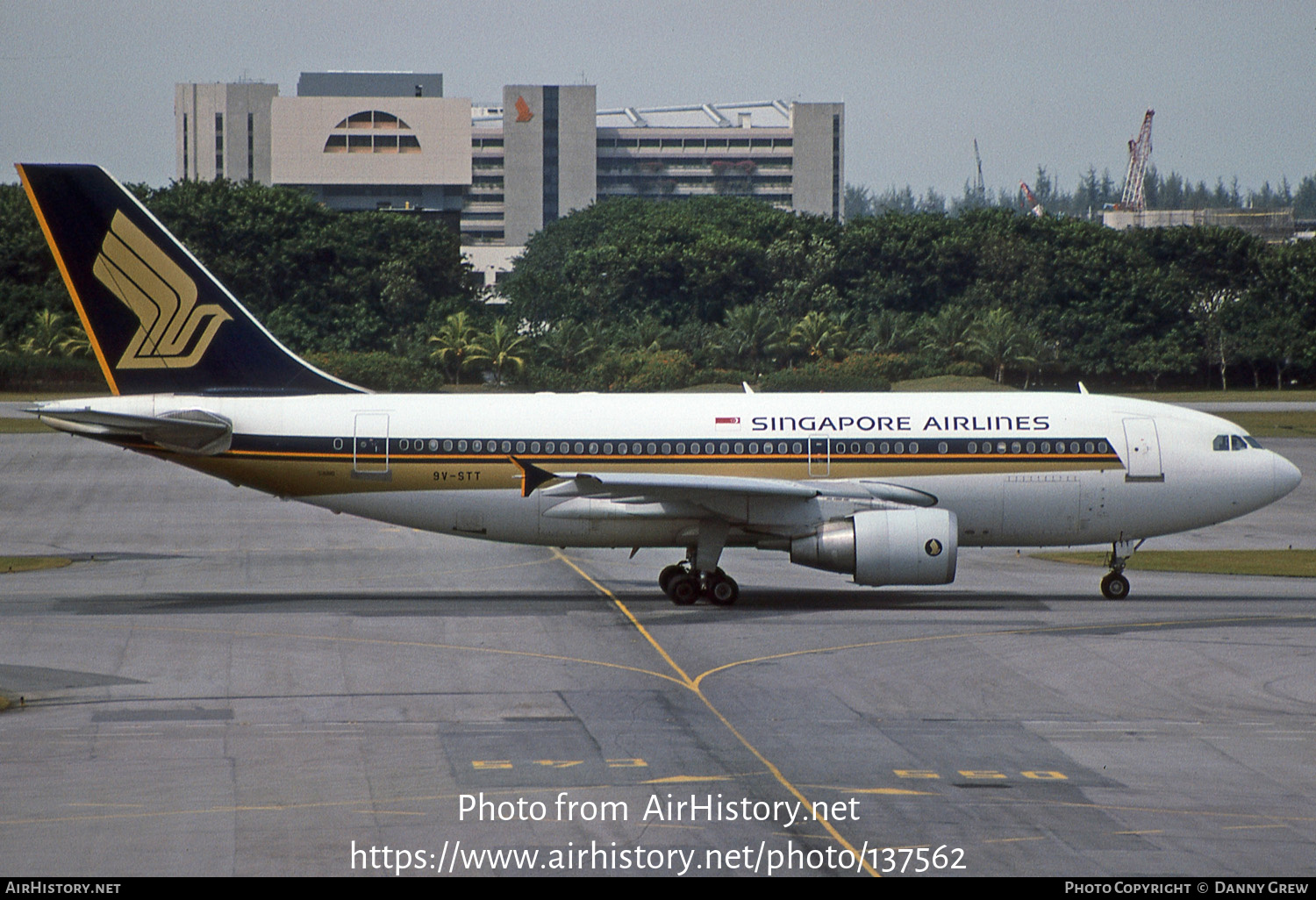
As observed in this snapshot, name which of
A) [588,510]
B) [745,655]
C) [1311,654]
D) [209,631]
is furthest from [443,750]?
[1311,654]

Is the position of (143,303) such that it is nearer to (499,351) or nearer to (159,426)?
(159,426)

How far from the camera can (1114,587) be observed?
1399 inches

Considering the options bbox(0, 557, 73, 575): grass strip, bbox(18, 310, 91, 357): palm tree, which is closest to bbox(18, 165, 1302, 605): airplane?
bbox(0, 557, 73, 575): grass strip

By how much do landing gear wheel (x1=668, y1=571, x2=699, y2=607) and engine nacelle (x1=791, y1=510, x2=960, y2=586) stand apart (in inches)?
129

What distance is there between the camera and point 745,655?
28484 millimetres

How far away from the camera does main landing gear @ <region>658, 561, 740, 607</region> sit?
34.9 meters

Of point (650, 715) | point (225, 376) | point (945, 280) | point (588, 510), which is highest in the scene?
point (945, 280)

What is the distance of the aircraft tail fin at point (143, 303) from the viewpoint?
Result: 35094 millimetres

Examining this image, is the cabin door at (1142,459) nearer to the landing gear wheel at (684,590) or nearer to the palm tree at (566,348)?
the landing gear wheel at (684,590)

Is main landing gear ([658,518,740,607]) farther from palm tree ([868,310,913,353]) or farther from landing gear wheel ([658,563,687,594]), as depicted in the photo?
palm tree ([868,310,913,353])

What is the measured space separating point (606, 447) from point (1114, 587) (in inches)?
500

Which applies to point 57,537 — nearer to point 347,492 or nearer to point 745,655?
point 347,492

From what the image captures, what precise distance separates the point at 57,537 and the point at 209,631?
20.4 m

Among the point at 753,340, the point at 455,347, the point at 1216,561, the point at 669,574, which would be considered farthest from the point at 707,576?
the point at 753,340
